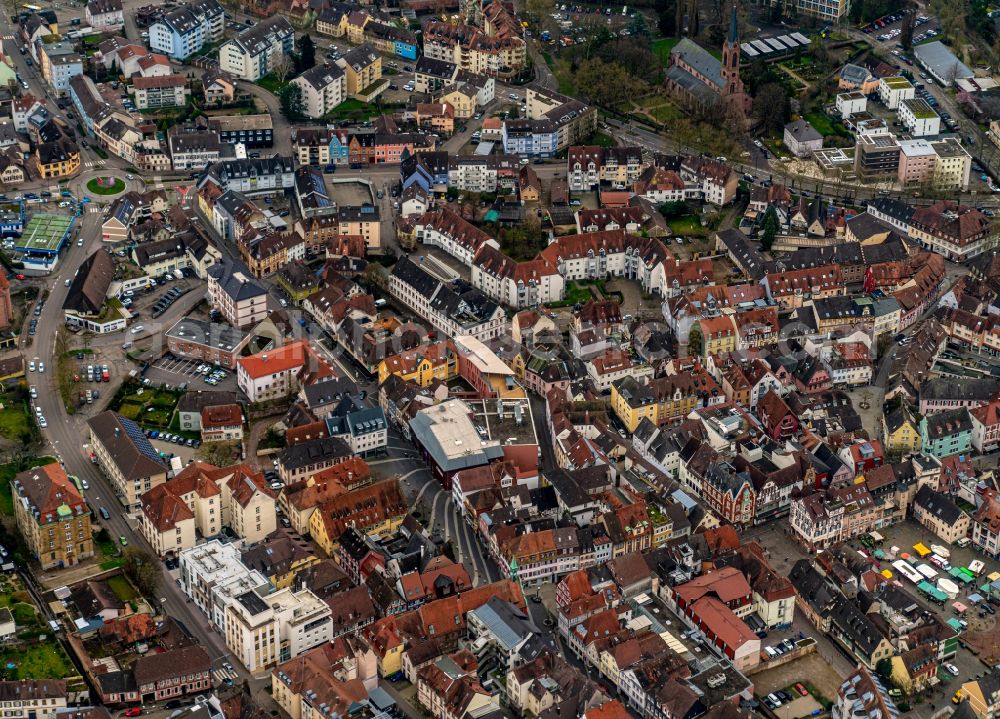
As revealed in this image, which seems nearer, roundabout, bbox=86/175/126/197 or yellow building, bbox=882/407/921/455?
yellow building, bbox=882/407/921/455

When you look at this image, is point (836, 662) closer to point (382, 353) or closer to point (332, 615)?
point (332, 615)

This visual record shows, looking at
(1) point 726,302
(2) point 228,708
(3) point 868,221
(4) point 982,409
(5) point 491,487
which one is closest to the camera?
(2) point 228,708

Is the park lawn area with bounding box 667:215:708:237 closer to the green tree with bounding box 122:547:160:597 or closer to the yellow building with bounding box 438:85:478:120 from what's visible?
the yellow building with bounding box 438:85:478:120

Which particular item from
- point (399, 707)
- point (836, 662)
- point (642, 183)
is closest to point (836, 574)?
point (836, 662)

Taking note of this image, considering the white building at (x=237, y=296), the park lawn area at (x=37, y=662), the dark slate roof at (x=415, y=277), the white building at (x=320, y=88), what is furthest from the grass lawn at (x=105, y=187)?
the park lawn area at (x=37, y=662)

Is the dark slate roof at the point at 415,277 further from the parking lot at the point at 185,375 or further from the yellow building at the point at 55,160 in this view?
the yellow building at the point at 55,160

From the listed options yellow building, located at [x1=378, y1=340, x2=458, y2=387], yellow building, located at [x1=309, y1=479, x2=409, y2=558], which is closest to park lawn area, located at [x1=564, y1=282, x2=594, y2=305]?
yellow building, located at [x1=378, y1=340, x2=458, y2=387]
